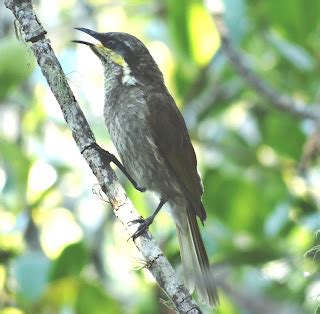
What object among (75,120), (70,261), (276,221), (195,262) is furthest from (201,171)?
(75,120)

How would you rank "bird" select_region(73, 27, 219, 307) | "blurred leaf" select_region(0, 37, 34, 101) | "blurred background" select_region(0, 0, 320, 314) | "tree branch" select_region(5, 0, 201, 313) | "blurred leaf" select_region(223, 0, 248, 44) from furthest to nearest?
"blurred leaf" select_region(223, 0, 248, 44) → "bird" select_region(73, 27, 219, 307) → "blurred background" select_region(0, 0, 320, 314) → "blurred leaf" select_region(0, 37, 34, 101) → "tree branch" select_region(5, 0, 201, 313)

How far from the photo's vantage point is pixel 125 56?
5266 mm

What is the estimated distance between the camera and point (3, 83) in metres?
4.89

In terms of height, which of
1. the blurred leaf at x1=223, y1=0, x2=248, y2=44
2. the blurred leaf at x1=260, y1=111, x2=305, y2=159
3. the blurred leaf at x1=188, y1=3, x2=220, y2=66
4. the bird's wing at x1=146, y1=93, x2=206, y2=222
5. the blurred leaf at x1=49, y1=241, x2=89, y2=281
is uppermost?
the blurred leaf at x1=188, y1=3, x2=220, y2=66

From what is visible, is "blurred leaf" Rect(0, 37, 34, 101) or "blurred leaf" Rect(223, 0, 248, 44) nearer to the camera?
"blurred leaf" Rect(0, 37, 34, 101)

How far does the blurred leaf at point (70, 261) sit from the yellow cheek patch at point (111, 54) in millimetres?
1048

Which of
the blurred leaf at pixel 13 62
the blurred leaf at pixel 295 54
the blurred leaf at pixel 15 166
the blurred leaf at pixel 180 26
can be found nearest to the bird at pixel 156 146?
the blurred leaf at pixel 13 62

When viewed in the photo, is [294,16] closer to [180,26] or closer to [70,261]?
[180,26]

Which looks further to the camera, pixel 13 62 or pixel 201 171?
pixel 201 171

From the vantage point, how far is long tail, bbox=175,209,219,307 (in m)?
4.69

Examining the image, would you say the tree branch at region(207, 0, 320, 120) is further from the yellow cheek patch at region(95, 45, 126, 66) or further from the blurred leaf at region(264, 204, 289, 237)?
the yellow cheek patch at region(95, 45, 126, 66)

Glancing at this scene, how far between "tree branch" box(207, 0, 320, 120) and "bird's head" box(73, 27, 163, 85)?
2.03 ft

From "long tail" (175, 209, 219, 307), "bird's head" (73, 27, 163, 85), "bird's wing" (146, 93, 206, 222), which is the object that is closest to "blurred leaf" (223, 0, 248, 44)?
"bird's head" (73, 27, 163, 85)

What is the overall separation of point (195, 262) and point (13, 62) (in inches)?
55.3
